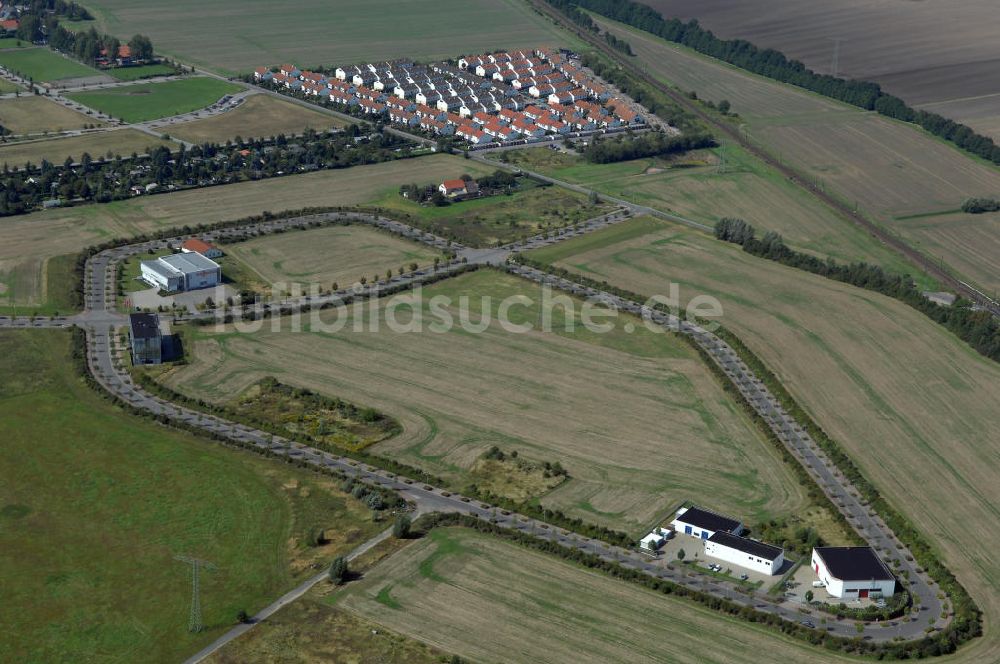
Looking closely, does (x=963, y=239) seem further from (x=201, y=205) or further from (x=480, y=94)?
(x=201, y=205)

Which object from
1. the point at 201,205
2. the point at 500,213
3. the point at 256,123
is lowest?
the point at 201,205

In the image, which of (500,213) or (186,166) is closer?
(500,213)

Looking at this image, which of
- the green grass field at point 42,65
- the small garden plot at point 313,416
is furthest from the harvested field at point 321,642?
the green grass field at point 42,65

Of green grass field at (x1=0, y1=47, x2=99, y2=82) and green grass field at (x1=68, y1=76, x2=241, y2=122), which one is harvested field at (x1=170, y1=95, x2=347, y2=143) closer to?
green grass field at (x1=68, y1=76, x2=241, y2=122)

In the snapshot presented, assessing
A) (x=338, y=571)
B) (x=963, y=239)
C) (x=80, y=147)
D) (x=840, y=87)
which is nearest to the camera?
(x=338, y=571)

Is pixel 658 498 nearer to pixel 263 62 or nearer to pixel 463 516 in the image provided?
pixel 463 516

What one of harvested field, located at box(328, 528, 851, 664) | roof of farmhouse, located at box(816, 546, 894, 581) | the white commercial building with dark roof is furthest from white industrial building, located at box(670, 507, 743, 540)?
the white commercial building with dark roof

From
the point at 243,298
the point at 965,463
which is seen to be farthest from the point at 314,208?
the point at 965,463

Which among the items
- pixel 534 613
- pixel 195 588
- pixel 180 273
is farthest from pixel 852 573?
pixel 180 273
